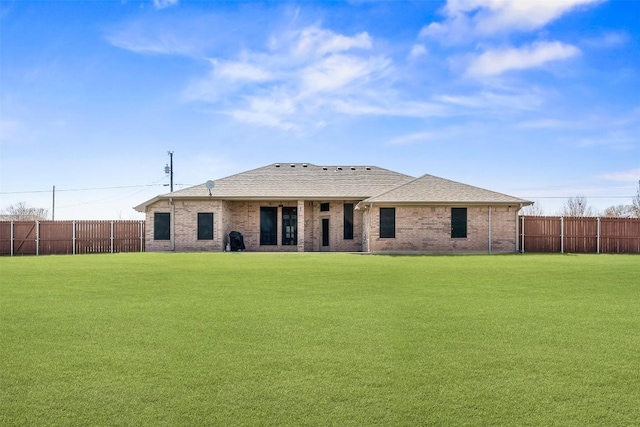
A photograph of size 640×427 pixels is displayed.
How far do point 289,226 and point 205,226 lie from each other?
14.0 feet

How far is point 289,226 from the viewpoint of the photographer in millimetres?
29609

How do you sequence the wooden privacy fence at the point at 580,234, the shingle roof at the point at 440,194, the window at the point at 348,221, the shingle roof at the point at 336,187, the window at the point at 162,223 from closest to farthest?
the shingle roof at the point at 440,194 < the shingle roof at the point at 336,187 < the wooden privacy fence at the point at 580,234 < the window at the point at 162,223 < the window at the point at 348,221

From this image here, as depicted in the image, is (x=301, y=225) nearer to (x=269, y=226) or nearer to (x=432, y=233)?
(x=269, y=226)

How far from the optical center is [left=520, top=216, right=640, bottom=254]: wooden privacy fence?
27.5 metres

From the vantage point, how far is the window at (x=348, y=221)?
1161 inches

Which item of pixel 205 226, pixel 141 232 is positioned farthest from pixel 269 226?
pixel 141 232

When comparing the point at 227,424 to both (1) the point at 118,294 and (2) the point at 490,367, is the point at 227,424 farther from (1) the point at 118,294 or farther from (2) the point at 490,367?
(1) the point at 118,294

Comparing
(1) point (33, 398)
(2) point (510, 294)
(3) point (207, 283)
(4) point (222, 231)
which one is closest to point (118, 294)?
(3) point (207, 283)

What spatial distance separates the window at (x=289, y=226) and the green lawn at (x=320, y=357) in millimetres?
18043

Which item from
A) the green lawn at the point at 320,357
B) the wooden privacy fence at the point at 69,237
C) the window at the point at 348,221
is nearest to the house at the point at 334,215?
the window at the point at 348,221

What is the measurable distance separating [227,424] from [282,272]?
11.3 meters

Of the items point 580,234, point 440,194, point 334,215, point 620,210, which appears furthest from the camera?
point 620,210

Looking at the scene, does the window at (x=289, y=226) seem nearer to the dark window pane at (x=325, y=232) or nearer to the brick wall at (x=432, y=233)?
the dark window pane at (x=325, y=232)

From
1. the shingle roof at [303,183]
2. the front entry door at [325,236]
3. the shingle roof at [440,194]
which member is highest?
the shingle roof at [303,183]
